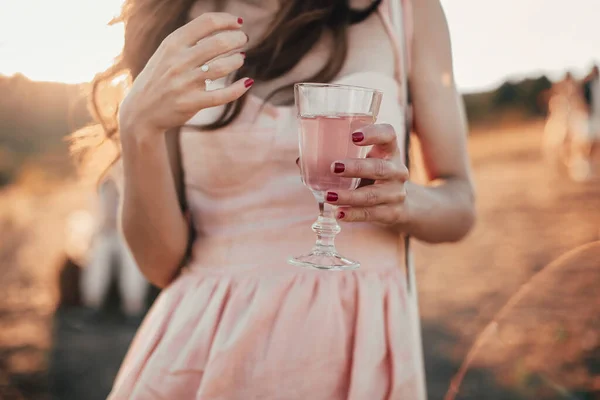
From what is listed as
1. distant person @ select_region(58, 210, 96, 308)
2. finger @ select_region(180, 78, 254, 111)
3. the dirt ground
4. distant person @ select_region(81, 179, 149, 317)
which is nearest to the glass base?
finger @ select_region(180, 78, 254, 111)

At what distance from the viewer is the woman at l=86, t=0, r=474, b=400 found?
4.91 feet

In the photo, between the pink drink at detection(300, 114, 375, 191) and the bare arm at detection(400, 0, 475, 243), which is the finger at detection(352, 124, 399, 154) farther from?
the bare arm at detection(400, 0, 475, 243)

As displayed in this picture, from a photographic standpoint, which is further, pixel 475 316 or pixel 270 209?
pixel 475 316

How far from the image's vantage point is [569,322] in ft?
26.2

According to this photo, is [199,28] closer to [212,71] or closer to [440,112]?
[212,71]

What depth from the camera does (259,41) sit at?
77.7 inches

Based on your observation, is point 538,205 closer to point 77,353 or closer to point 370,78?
point 77,353

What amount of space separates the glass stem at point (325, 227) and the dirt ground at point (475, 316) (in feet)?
14.1

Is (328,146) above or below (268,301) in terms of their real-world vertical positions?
above

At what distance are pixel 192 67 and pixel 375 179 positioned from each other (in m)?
0.45

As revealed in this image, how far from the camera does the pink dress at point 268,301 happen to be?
162 cm

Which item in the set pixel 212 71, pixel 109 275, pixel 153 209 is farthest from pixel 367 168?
pixel 109 275

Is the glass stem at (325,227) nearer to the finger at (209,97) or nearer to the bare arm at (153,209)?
the finger at (209,97)

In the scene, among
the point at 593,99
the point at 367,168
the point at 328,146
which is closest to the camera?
the point at 367,168
